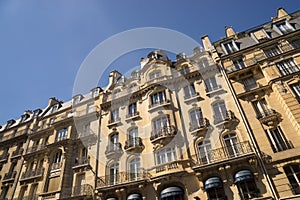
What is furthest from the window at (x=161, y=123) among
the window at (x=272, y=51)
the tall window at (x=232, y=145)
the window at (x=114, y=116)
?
the window at (x=272, y=51)

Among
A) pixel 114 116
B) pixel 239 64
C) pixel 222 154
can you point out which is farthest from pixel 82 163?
pixel 239 64

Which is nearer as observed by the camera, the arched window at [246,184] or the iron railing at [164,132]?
the arched window at [246,184]

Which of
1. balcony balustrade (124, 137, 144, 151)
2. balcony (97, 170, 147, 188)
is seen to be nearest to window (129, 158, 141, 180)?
balcony (97, 170, 147, 188)

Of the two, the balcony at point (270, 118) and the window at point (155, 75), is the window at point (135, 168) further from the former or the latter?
the balcony at point (270, 118)

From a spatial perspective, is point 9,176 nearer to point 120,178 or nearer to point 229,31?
point 120,178

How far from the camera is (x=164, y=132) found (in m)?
17.4

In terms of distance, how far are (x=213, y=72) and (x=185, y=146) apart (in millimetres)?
8290

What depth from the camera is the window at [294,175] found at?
11.8m

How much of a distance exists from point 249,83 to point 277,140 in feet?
19.5

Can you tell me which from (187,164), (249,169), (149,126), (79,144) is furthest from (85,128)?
(249,169)

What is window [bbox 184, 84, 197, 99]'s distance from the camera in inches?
772

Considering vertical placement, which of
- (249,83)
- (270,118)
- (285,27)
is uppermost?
(285,27)

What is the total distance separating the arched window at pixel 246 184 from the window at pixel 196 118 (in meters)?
5.06

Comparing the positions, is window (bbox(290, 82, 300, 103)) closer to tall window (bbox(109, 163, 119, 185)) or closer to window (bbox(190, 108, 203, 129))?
window (bbox(190, 108, 203, 129))
